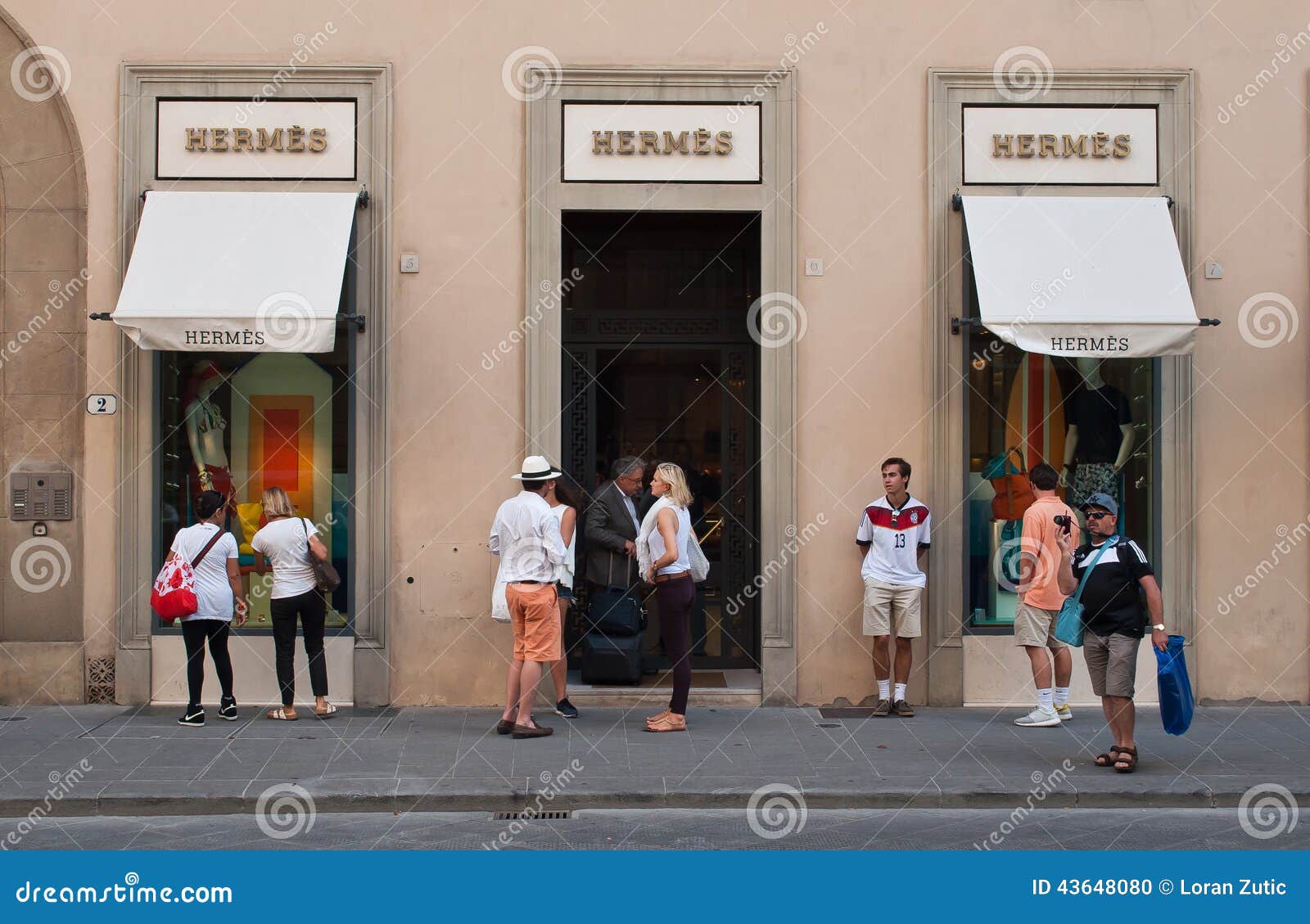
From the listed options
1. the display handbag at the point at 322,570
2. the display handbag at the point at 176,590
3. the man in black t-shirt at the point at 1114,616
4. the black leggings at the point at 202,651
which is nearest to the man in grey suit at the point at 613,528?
the display handbag at the point at 322,570

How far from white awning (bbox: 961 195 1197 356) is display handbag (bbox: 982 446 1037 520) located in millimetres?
1209

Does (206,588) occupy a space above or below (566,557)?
below

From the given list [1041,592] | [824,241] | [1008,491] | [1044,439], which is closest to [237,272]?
[824,241]

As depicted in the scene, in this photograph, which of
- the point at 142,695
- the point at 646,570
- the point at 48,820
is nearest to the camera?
the point at 48,820

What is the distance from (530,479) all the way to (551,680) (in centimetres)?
196

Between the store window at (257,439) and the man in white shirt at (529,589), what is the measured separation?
6.40 ft

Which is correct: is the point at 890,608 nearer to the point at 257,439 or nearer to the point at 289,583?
the point at 289,583

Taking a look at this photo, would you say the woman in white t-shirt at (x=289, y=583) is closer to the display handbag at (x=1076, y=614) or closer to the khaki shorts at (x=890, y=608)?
the khaki shorts at (x=890, y=608)

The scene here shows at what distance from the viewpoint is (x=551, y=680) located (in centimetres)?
1037

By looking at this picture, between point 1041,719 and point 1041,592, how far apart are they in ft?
3.10

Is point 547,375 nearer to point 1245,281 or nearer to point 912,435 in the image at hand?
point 912,435

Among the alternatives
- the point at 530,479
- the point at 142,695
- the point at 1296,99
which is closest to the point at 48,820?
the point at 142,695

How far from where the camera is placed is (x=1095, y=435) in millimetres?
10734

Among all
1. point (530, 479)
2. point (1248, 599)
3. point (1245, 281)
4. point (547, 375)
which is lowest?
point (1248, 599)
